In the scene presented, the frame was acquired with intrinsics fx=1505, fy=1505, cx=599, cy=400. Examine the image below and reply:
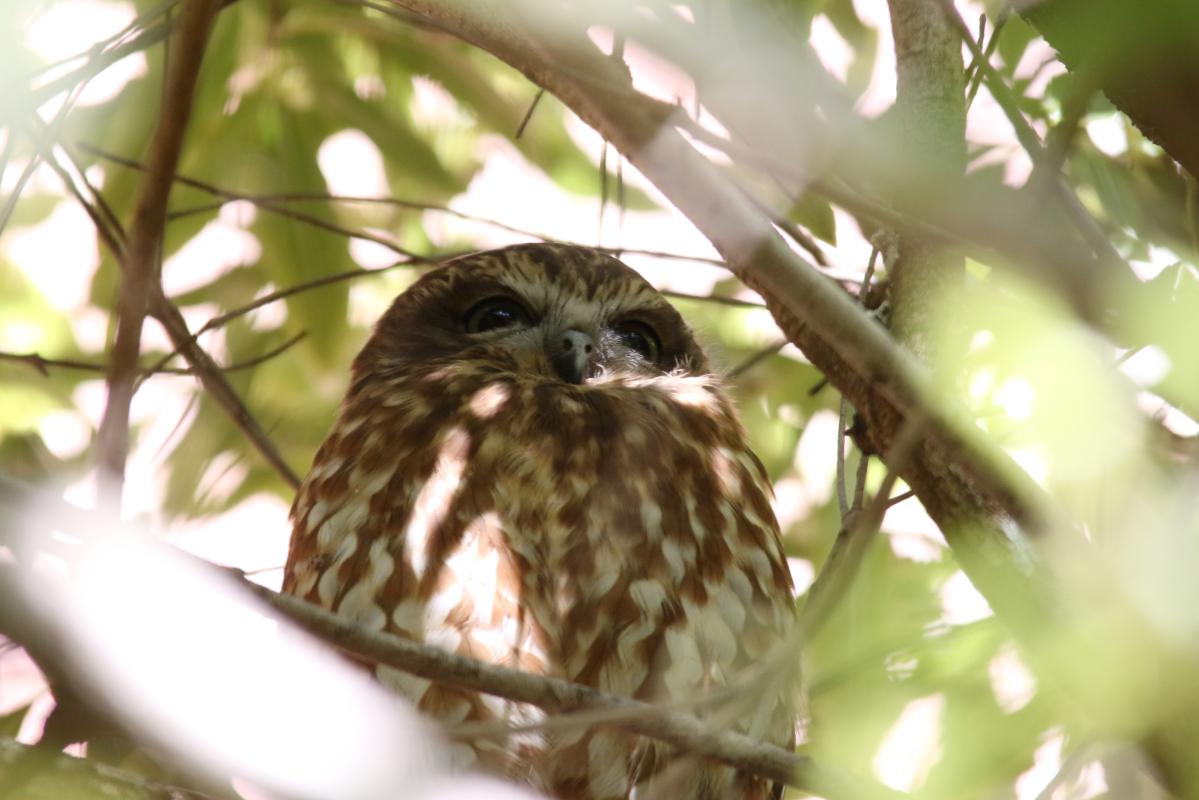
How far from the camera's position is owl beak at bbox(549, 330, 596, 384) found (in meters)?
3.81

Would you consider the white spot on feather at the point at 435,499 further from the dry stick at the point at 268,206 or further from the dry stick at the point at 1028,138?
the dry stick at the point at 1028,138

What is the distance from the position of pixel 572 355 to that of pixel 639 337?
422mm

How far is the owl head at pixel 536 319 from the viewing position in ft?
13.0

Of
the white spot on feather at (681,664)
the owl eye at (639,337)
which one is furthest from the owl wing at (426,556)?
the owl eye at (639,337)

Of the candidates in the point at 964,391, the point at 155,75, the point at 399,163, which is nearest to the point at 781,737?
the point at 964,391

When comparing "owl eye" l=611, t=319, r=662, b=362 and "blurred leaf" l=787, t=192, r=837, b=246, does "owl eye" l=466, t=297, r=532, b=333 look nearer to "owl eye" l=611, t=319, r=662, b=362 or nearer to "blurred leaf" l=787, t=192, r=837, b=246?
"owl eye" l=611, t=319, r=662, b=362

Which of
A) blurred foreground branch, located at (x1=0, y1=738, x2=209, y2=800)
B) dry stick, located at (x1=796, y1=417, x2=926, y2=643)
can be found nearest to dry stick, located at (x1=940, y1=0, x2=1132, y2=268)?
dry stick, located at (x1=796, y1=417, x2=926, y2=643)

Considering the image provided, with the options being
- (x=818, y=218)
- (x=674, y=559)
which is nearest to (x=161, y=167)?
(x=674, y=559)

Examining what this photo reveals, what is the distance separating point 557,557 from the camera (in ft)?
10.1

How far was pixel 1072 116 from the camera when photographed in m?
1.55

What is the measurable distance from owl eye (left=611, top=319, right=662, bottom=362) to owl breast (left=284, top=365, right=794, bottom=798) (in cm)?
64

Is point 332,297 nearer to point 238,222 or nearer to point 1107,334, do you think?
point 238,222

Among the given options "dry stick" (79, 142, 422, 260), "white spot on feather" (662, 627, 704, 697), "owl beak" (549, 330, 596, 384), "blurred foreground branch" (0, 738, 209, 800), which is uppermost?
"dry stick" (79, 142, 422, 260)

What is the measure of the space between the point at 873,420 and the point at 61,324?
263 cm
